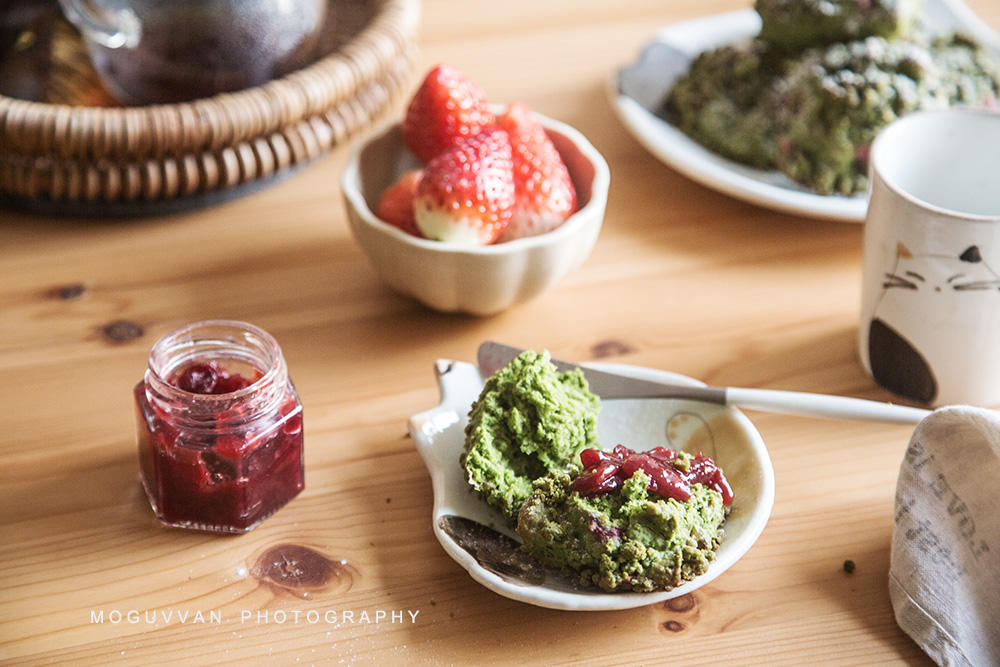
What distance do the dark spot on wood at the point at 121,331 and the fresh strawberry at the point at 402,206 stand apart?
30 cm

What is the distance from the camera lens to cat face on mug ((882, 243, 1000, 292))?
3.01 ft

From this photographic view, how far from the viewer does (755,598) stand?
0.84 meters

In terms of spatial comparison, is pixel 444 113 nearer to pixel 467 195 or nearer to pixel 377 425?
pixel 467 195

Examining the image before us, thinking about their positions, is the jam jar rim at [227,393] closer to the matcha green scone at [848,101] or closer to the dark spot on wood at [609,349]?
the dark spot on wood at [609,349]

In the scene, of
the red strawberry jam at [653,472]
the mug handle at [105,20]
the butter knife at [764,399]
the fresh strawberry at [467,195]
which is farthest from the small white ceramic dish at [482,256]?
the mug handle at [105,20]

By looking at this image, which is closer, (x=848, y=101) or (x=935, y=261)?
(x=935, y=261)

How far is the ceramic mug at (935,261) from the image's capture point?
922mm

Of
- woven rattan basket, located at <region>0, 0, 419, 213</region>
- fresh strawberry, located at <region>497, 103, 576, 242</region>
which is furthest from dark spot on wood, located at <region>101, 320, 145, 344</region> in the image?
fresh strawberry, located at <region>497, 103, 576, 242</region>

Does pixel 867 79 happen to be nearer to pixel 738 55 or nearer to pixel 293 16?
pixel 738 55

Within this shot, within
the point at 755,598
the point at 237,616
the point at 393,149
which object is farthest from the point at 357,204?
the point at 755,598

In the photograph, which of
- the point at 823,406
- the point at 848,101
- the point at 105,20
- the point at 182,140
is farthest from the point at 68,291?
the point at 848,101

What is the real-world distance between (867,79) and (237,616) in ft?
3.15

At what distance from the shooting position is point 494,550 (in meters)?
0.83

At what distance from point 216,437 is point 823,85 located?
851mm
